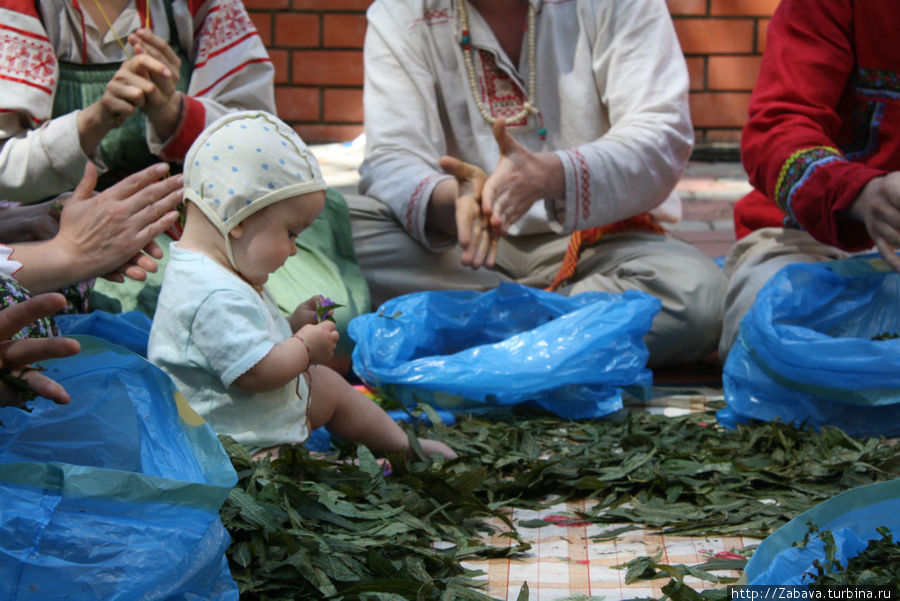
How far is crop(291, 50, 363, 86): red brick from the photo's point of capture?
5500 millimetres

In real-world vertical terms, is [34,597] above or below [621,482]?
above

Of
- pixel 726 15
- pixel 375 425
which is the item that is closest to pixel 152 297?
pixel 375 425

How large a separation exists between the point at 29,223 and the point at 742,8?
4050 mm

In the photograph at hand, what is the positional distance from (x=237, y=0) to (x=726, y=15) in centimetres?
323

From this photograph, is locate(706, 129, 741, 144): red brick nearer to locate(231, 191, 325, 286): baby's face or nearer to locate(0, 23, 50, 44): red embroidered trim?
locate(0, 23, 50, 44): red embroidered trim

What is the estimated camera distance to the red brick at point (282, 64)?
5488mm

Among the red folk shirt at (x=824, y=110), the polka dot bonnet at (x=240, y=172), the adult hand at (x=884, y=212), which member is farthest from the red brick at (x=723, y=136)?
the polka dot bonnet at (x=240, y=172)

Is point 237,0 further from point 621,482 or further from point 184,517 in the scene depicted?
point 184,517

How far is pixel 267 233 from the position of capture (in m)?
1.96

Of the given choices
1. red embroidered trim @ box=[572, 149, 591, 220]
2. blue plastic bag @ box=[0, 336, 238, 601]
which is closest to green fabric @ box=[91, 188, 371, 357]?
red embroidered trim @ box=[572, 149, 591, 220]

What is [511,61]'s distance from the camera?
3057 mm

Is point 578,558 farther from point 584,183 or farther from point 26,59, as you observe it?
point 26,59

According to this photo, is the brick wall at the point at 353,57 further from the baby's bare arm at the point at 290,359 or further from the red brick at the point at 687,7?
the baby's bare arm at the point at 290,359

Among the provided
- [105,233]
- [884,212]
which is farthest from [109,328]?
[884,212]
